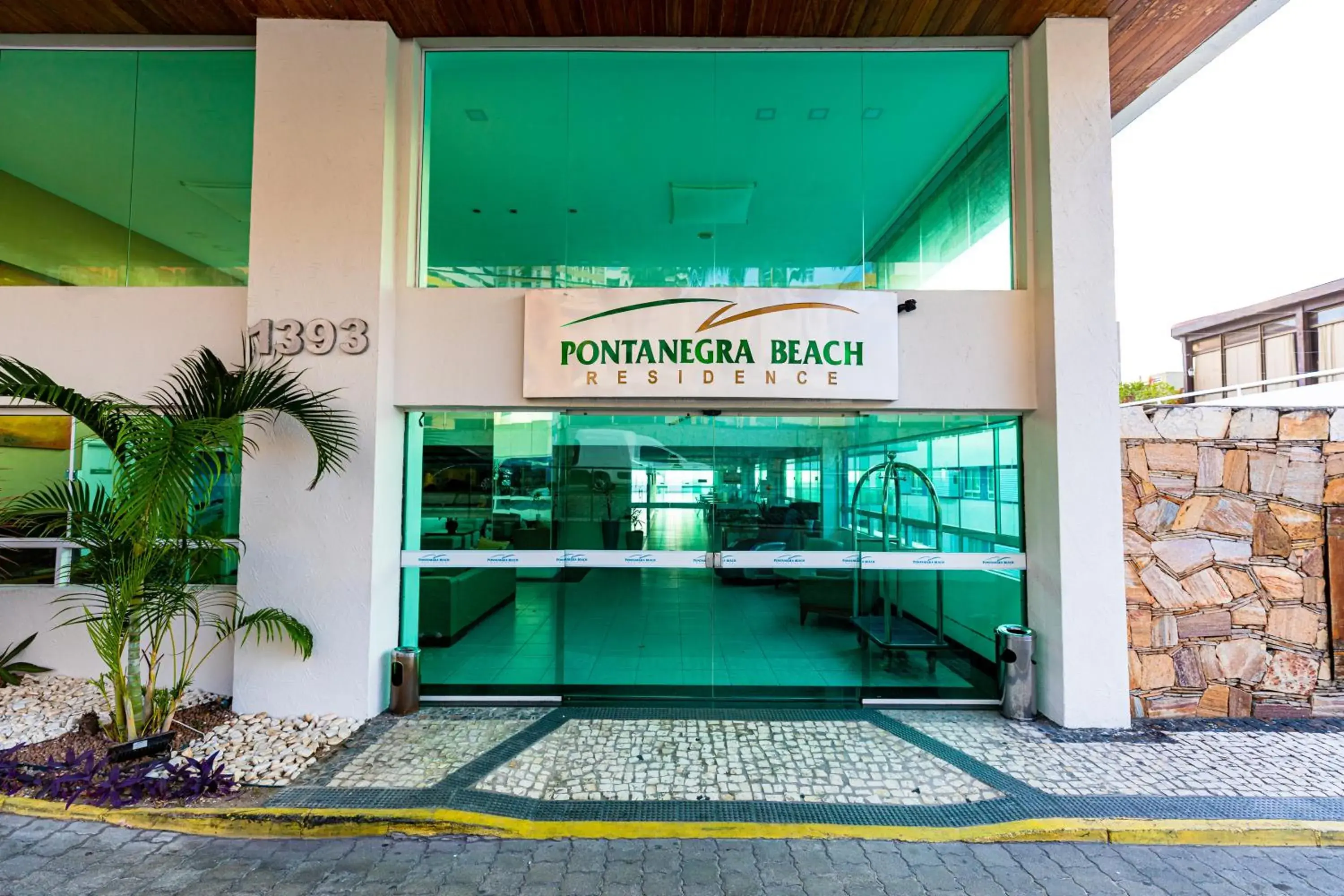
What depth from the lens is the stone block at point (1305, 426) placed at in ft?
16.4

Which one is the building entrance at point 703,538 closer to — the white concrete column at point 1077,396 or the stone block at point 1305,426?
the white concrete column at point 1077,396

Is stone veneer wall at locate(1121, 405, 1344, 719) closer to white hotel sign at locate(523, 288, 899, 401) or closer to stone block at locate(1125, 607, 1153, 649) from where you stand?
stone block at locate(1125, 607, 1153, 649)

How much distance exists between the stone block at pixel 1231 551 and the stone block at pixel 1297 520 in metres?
0.33

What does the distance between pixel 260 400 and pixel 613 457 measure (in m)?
2.64

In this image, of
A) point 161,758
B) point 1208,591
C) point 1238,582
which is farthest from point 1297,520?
point 161,758

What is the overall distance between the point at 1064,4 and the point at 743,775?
20.1 feet

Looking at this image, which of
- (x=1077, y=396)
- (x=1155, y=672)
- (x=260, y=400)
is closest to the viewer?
(x=260, y=400)

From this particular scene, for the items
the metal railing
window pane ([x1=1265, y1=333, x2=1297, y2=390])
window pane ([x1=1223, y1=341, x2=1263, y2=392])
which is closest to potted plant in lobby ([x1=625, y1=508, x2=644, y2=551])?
the metal railing

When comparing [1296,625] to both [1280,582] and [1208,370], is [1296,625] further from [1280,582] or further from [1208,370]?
[1208,370]

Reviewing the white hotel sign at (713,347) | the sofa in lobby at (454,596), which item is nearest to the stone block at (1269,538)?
the white hotel sign at (713,347)

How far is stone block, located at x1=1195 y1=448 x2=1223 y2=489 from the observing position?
4.96 m

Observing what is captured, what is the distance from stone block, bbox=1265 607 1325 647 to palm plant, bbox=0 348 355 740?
289 inches

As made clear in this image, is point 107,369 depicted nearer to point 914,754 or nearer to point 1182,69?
point 914,754

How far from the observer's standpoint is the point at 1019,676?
488 cm
